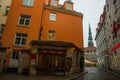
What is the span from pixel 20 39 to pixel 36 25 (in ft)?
11.9

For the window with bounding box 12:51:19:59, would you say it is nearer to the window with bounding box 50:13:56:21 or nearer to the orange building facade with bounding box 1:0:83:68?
the orange building facade with bounding box 1:0:83:68

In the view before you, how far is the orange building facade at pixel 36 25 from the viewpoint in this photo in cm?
2075

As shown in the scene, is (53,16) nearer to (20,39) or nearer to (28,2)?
(28,2)

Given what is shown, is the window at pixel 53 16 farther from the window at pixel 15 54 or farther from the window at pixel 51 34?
the window at pixel 15 54

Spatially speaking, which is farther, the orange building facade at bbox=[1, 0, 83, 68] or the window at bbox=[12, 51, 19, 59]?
the orange building facade at bbox=[1, 0, 83, 68]

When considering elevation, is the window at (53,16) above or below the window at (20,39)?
above

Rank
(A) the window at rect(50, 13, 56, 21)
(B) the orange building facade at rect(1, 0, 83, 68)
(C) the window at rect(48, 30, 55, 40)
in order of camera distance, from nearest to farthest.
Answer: (B) the orange building facade at rect(1, 0, 83, 68), (C) the window at rect(48, 30, 55, 40), (A) the window at rect(50, 13, 56, 21)

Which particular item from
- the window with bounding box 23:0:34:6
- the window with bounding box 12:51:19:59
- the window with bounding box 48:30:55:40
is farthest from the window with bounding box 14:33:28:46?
the window with bounding box 23:0:34:6

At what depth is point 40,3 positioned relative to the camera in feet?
78.8

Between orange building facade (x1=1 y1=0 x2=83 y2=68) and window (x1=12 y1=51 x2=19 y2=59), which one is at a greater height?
orange building facade (x1=1 y1=0 x2=83 y2=68)

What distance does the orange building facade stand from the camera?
20750 millimetres

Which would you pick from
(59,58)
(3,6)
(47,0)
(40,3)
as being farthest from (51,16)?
(59,58)

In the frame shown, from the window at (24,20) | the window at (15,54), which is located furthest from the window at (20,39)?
the window at (24,20)

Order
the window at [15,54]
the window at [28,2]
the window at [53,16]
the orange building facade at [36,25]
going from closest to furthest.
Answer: the window at [15,54] → the orange building facade at [36,25] → the window at [28,2] → the window at [53,16]
